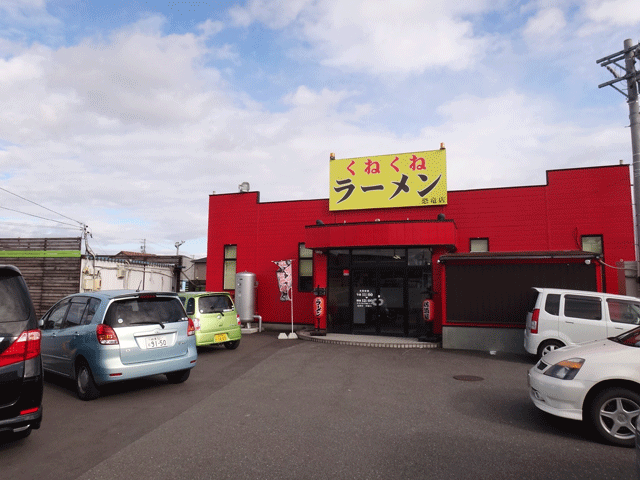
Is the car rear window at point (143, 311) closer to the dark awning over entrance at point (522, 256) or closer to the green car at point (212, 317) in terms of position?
the green car at point (212, 317)

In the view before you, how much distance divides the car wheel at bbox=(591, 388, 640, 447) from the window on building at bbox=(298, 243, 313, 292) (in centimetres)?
1232

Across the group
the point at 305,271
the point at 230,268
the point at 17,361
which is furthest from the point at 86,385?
the point at 230,268

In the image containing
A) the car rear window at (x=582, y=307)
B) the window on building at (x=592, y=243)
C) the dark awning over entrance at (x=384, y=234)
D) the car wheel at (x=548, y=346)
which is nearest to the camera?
the car rear window at (x=582, y=307)

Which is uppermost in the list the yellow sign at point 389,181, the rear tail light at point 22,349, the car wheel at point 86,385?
the yellow sign at point 389,181

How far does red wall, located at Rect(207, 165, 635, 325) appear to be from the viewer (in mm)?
13547

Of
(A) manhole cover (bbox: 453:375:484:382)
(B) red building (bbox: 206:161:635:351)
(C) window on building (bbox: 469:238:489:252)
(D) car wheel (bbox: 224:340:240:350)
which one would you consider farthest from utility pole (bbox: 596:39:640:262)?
(D) car wheel (bbox: 224:340:240:350)

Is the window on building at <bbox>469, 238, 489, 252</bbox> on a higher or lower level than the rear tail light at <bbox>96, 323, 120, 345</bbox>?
higher

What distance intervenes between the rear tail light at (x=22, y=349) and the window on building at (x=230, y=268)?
13629 mm

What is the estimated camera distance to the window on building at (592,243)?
13698 mm

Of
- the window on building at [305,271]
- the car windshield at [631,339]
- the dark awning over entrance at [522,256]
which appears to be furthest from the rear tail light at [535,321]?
the window on building at [305,271]

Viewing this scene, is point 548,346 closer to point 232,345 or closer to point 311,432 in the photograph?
point 311,432

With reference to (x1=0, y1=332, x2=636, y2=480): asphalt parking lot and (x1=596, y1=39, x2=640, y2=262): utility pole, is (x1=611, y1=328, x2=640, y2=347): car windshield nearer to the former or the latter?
(x1=0, y1=332, x2=636, y2=480): asphalt parking lot

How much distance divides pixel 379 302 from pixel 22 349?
10678 millimetres

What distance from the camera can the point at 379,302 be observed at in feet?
44.6
